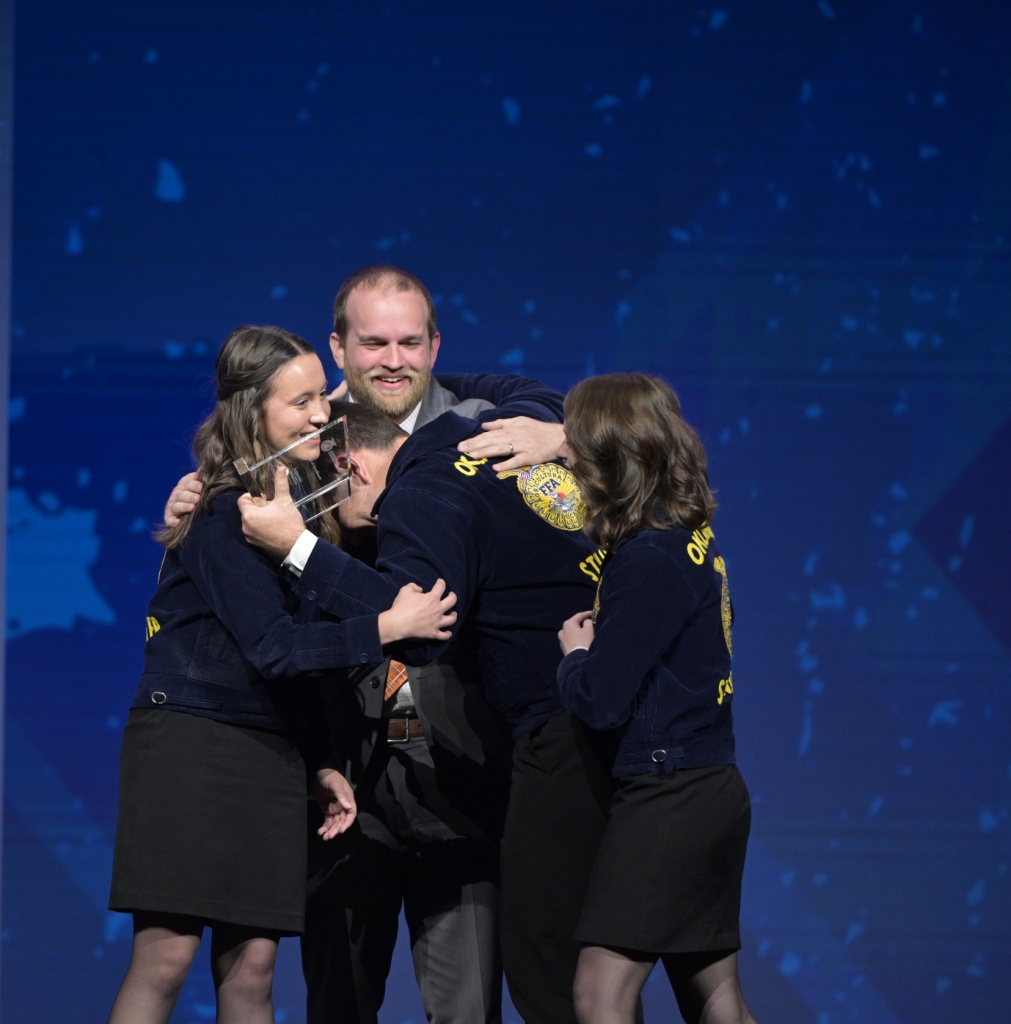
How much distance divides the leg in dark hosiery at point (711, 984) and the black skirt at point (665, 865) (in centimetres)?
7

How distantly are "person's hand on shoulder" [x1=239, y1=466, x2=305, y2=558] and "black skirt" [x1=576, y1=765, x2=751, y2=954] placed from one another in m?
0.67

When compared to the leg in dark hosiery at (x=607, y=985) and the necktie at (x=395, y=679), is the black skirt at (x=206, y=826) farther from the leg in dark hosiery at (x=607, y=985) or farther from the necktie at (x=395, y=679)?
the leg in dark hosiery at (x=607, y=985)

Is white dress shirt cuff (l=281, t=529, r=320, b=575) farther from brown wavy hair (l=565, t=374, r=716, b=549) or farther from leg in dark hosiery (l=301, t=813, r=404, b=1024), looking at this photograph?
leg in dark hosiery (l=301, t=813, r=404, b=1024)

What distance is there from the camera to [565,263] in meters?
3.46

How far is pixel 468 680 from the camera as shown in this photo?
2420 mm

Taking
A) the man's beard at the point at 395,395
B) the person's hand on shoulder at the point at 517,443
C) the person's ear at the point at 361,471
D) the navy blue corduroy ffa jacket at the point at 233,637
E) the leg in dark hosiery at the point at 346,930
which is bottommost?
the leg in dark hosiery at the point at 346,930

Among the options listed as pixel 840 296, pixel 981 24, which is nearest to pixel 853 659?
pixel 840 296

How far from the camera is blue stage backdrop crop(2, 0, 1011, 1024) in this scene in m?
3.38

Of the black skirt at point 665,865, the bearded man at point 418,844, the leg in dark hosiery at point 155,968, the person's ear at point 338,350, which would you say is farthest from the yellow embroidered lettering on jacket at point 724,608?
the person's ear at point 338,350

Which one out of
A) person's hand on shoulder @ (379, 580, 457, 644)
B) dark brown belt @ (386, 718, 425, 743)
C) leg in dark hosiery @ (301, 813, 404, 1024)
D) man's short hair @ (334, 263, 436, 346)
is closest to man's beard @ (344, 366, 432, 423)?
man's short hair @ (334, 263, 436, 346)

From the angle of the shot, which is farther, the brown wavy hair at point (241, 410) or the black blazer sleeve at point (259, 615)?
the brown wavy hair at point (241, 410)

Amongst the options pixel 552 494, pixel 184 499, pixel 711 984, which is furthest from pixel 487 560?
pixel 711 984

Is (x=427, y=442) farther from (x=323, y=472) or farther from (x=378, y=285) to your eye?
(x=378, y=285)

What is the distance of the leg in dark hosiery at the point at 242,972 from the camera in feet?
6.85
